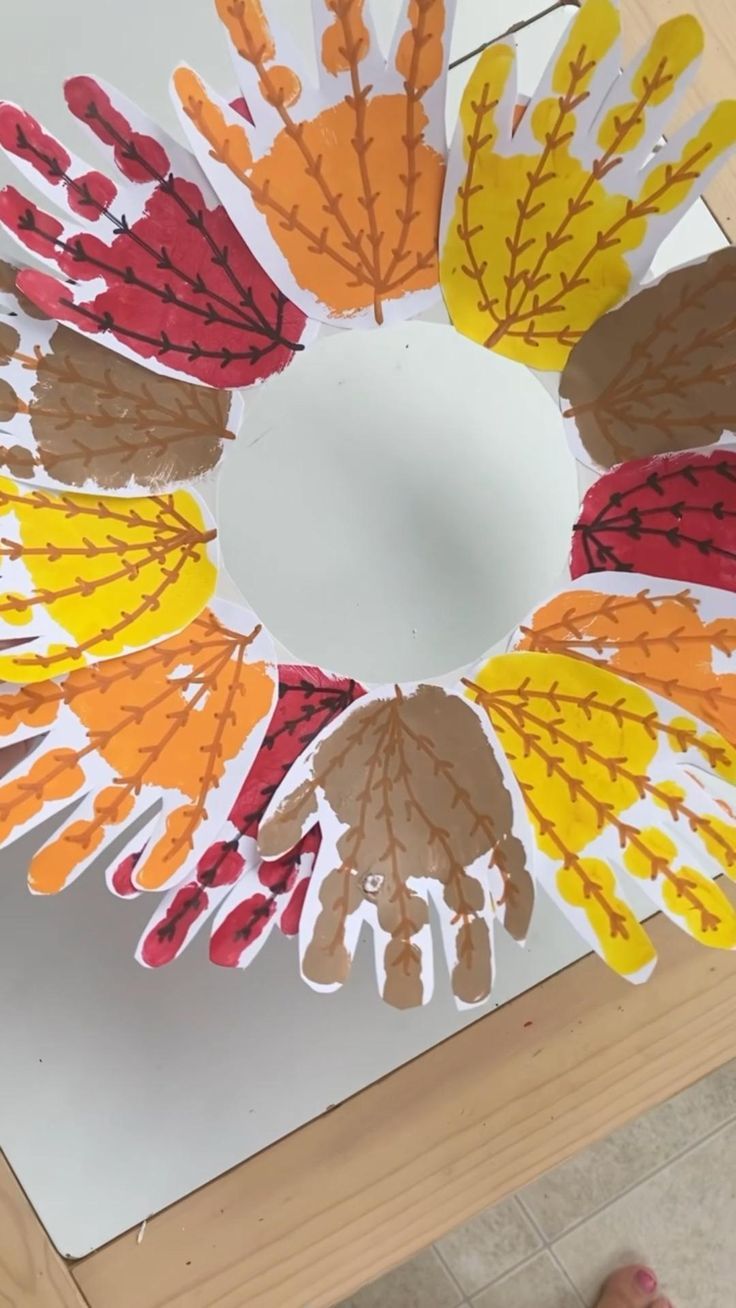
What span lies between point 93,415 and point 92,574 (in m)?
0.07

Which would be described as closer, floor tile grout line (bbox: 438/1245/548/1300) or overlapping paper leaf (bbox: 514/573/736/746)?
overlapping paper leaf (bbox: 514/573/736/746)

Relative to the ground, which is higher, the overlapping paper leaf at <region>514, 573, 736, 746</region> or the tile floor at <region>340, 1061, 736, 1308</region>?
the overlapping paper leaf at <region>514, 573, 736, 746</region>

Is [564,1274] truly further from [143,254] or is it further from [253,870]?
[143,254]

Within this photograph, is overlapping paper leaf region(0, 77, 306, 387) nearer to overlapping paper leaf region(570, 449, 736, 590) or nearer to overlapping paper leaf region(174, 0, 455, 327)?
overlapping paper leaf region(174, 0, 455, 327)

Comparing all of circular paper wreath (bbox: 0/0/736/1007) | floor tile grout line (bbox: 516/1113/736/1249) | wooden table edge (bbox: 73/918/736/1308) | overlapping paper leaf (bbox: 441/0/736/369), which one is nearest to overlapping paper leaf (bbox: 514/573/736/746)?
circular paper wreath (bbox: 0/0/736/1007)

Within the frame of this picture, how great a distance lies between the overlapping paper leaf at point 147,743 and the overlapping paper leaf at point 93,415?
7 cm

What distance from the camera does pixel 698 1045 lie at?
567 mm

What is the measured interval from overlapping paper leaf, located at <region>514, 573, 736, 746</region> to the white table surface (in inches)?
8.0

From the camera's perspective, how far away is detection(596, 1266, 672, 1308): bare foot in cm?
97

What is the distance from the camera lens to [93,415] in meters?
0.39

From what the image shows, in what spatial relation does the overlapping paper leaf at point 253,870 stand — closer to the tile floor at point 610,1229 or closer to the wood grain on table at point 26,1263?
the wood grain on table at point 26,1263

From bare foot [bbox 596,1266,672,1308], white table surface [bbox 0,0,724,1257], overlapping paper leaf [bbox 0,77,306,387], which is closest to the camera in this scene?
overlapping paper leaf [bbox 0,77,306,387]

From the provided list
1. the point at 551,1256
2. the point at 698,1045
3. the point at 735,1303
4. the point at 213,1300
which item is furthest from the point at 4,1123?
the point at 735,1303

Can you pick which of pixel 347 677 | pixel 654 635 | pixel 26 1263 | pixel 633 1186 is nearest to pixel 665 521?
pixel 654 635
